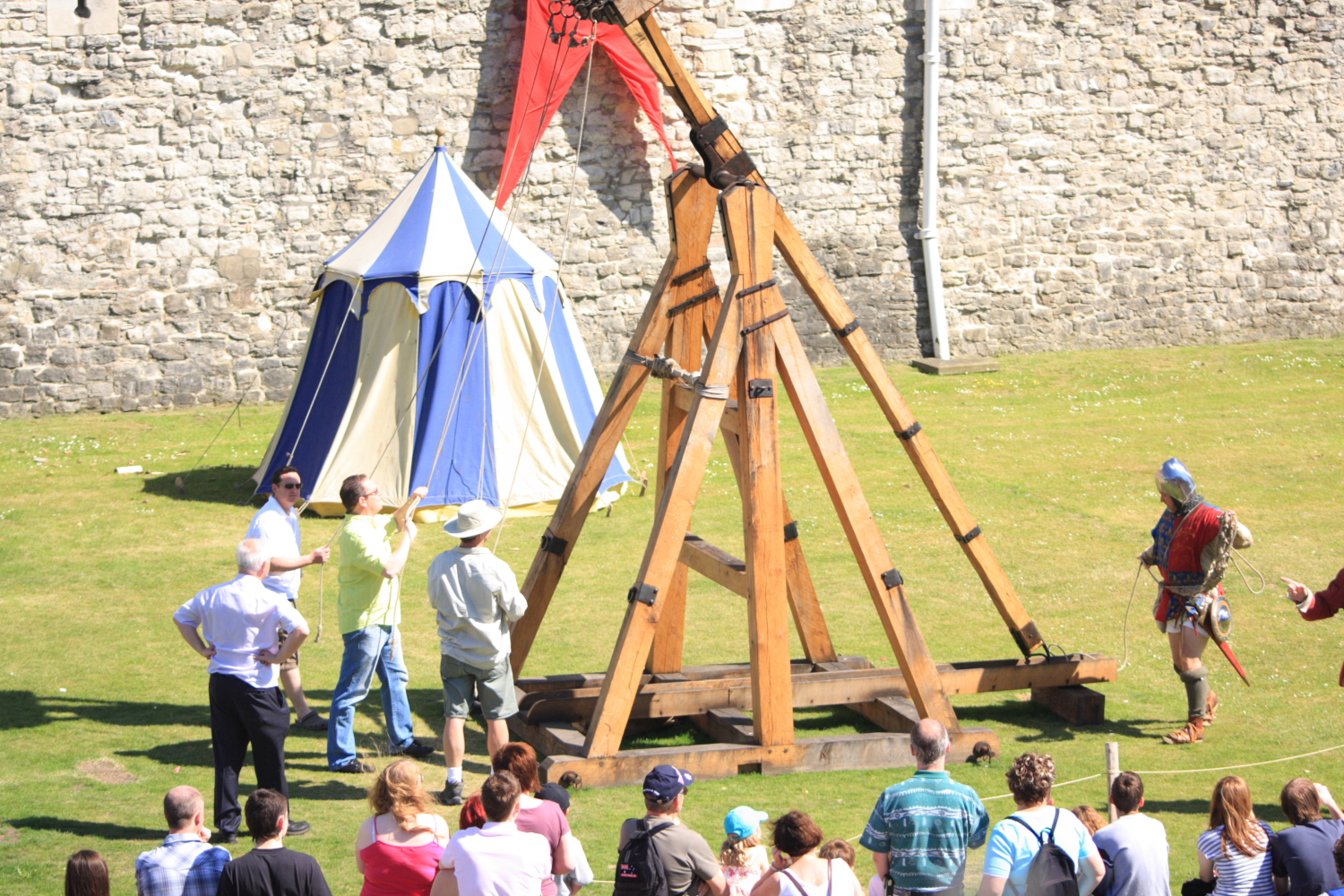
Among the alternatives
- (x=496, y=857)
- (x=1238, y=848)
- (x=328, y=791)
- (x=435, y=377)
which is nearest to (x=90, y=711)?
(x=328, y=791)

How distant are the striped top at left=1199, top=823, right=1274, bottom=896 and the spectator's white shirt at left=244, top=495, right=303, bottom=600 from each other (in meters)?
3.99

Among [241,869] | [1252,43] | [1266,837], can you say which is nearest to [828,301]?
[1266,837]

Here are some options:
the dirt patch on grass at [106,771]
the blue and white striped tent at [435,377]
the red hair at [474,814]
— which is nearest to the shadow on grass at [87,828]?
the dirt patch on grass at [106,771]

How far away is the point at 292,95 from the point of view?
14.3m

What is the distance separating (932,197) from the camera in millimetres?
15797

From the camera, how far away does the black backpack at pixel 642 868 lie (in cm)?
377

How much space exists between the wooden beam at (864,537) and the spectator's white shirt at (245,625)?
2.30m

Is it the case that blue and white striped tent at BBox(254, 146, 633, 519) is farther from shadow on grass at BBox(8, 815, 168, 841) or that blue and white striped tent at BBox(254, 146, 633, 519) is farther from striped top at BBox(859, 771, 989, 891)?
striped top at BBox(859, 771, 989, 891)

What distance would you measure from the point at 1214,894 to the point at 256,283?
40.6ft

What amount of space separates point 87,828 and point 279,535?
1.51 m

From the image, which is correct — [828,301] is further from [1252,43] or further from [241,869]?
[1252,43]

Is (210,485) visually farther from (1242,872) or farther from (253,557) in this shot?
(1242,872)

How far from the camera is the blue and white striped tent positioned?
10.4 m

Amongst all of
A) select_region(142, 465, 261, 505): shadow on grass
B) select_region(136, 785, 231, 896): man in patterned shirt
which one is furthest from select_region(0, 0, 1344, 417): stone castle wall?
select_region(136, 785, 231, 896): man in patterned shirt
